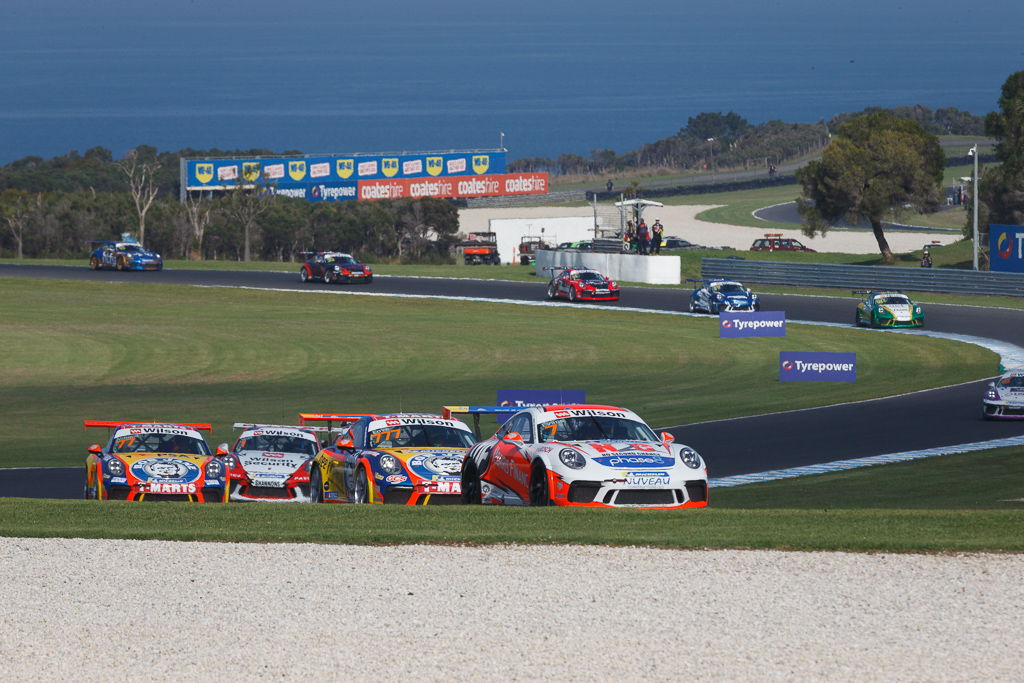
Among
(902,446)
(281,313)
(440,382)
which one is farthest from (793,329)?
(902,446)

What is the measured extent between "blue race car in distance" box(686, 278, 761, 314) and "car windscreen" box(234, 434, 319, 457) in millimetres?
30056

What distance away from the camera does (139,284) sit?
61.8 m

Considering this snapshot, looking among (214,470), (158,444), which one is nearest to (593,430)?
(214,470)

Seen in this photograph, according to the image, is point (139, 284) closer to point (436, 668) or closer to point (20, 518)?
point (20, 518)

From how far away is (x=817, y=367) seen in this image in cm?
3519

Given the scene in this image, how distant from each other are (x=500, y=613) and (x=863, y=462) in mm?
13409

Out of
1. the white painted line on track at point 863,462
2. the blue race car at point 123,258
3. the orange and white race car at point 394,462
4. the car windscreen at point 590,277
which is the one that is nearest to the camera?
the orange and white race car at point 394,462

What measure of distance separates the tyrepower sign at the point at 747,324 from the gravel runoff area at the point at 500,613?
108 feet

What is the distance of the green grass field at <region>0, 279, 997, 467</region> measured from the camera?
31.6m

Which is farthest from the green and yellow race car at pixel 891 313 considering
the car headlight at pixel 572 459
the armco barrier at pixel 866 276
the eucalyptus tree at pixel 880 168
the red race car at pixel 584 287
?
the car headlight at pixel 572 459

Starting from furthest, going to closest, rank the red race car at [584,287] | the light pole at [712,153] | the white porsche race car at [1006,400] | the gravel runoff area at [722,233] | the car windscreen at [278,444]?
the light pole at [712,153], the gravel runoff area at [722,233], the red race car at [584,287], the white porsche race car at [1006,400], the car windscreen at [278,444]

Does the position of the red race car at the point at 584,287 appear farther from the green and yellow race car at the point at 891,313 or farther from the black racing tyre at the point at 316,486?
the black racing tyre at the point at 316,486

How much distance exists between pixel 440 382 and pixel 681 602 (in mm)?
26268

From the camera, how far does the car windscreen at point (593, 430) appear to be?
1525 centimetres
